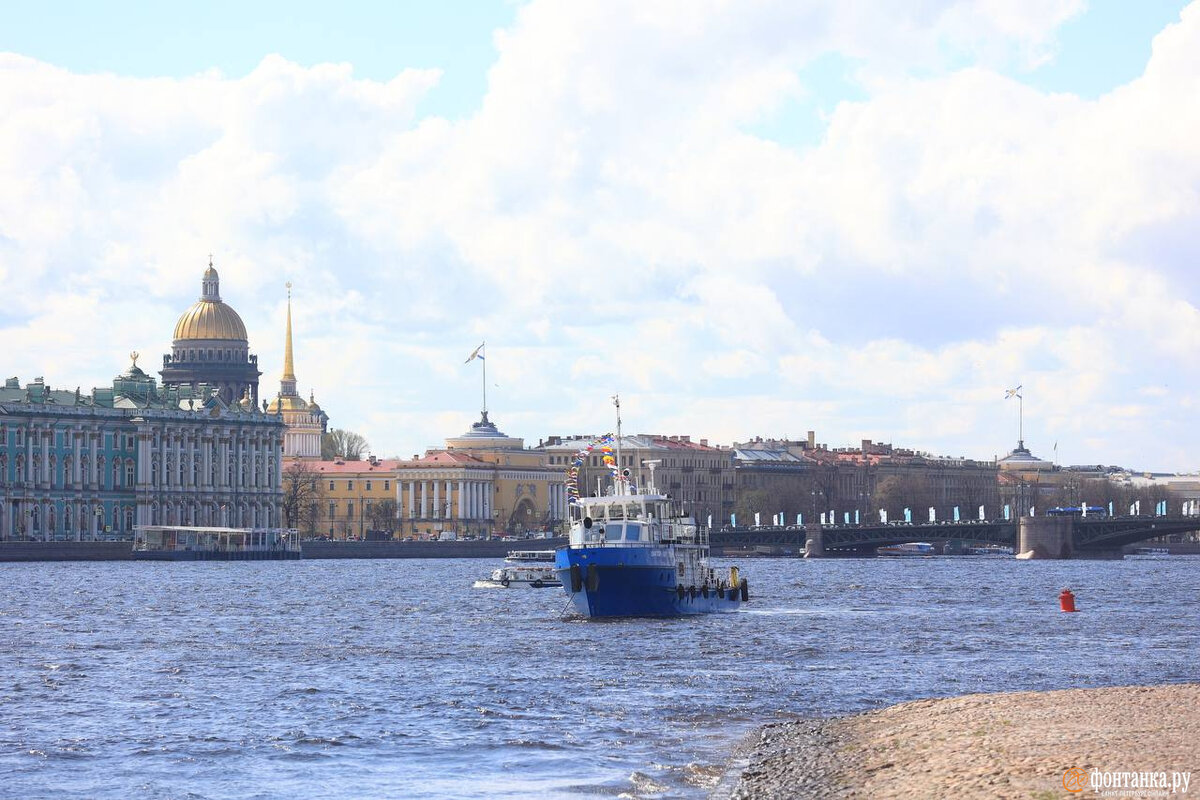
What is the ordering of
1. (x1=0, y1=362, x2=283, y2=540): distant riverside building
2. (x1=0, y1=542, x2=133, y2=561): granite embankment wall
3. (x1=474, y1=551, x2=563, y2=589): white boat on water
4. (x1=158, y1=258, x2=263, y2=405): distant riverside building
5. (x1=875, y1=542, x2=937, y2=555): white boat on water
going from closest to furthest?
(x1=474, y1=551, x2=563, y2=589): white boat on water < (x1=0, y1=542, x2=133, y2=561): granite embankment wall < (x1=0, y1=362, x2=283, y2=540): distant riverside building < (x1=875, y1=542, x2=937, y2=555): white boat on water < (x1=158, y1=258, x2=263, y2=405): distant riverside building

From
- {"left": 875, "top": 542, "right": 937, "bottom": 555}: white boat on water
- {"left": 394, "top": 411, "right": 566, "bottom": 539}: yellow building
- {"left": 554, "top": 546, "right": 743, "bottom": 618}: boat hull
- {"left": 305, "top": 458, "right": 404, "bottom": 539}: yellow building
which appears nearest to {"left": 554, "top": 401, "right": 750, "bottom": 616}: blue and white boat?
{"left": 554, "top": 546, "right": 743, "bottom": 618}: boat hull

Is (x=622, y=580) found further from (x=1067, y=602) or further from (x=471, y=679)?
(x=1067, y=602)

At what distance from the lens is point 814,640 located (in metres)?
49.4

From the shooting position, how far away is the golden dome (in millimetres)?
179500

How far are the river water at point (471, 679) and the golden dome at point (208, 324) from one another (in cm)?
10646

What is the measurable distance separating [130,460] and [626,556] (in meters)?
92.4

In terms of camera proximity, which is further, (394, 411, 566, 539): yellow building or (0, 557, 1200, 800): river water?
(394, 411, 566, 539): yellow building

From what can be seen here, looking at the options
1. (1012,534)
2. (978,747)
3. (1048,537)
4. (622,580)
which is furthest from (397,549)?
(978,747)

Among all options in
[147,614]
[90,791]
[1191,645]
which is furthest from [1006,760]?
[147,614]

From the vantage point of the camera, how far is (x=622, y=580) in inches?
2094

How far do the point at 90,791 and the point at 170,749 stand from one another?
355 centimetres

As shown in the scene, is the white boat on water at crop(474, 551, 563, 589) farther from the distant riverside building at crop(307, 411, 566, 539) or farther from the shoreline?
the distant riverside building at crop(307, 411, 566, 539)

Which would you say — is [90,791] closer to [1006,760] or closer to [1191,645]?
[1006,760]

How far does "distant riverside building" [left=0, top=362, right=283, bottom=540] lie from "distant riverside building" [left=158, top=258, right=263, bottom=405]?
21.5 m
